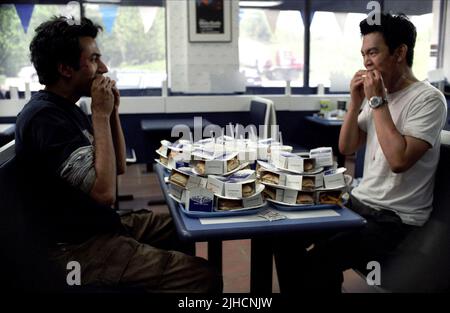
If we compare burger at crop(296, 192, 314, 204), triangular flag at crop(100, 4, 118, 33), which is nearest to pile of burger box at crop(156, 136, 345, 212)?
burger at crop(296, 192, 314, 204)

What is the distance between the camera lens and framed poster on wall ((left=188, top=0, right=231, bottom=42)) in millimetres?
4777

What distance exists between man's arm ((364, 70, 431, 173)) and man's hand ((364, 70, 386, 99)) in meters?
0.07

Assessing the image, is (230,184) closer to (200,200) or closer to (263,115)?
(200,200)

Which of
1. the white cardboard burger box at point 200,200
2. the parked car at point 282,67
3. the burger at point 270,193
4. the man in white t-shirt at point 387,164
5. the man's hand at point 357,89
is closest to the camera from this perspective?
the white cardboard burger box at point 200,200

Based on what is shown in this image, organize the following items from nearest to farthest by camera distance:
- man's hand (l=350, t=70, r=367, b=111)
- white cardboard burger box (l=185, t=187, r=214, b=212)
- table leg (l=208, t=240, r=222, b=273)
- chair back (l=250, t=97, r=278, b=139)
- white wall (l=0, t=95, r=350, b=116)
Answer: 1. white cardboard burger box (l=185, t=187, r=214, b=212)
2. man's hand (l=350, t=70, r=367, b=111)
3. table leg (l=208, t=240, r=222, b=273)
4. chair back (l=250, t=97, r=278, b=139)
5. white wall (l=0, t=95, r=350, b=116)

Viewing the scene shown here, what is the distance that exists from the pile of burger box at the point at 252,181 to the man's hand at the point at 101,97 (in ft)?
1.06

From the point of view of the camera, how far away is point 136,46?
533cm

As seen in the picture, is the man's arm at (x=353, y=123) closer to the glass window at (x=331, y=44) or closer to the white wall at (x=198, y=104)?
the white wall at (x=198, y=104)

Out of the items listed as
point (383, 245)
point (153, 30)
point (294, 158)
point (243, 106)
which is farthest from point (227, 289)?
point (153, 30)

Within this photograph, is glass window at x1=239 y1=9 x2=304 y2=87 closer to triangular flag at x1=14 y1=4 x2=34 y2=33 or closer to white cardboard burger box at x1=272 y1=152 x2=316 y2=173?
triangular flag at x1=14 y1=4 x2=34 y2=33

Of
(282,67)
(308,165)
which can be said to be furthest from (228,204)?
(282,67)

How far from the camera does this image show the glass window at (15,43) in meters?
4.86

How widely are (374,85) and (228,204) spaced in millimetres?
729

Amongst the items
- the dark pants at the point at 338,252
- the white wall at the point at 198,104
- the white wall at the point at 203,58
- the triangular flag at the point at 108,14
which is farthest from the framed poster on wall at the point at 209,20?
the dark pants at the point at 338,252
